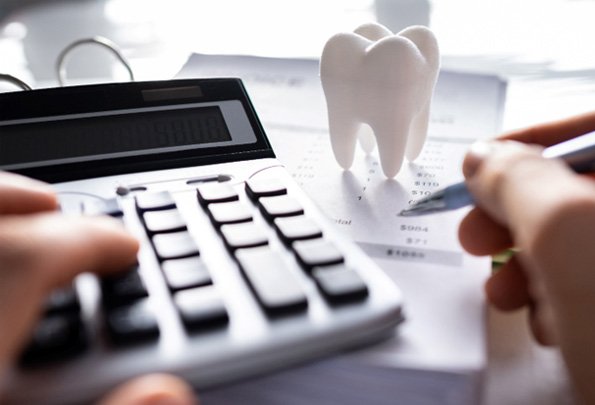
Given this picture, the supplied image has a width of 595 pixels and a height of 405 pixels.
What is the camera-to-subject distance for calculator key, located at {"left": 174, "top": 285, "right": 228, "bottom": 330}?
0.26 meters

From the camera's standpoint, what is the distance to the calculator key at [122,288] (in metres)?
0.27

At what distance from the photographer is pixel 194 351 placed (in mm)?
250

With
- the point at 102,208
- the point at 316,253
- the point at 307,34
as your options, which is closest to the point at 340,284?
the point at 316,253

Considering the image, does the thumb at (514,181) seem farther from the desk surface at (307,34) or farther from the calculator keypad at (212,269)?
the desk surface at (307,34)

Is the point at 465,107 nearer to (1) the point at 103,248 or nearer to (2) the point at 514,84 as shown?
(2) the point at 514,84

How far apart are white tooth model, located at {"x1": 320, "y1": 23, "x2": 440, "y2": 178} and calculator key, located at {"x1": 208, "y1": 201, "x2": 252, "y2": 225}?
4.0 inches

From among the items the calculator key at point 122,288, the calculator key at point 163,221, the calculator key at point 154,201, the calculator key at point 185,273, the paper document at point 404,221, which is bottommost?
the paper document at point 404,221

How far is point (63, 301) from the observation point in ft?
0.87

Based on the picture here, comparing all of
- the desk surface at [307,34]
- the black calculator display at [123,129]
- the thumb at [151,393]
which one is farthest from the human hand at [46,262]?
the desk surface at [307,34]

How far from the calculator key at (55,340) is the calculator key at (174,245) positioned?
2.3 inches

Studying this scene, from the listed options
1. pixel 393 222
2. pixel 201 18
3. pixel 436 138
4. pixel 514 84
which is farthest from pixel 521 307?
pixel 201 18

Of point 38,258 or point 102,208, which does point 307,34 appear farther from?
point 38,258

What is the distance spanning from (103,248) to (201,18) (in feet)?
2.10

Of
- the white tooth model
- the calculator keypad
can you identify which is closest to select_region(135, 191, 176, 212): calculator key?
the calculator keypad
